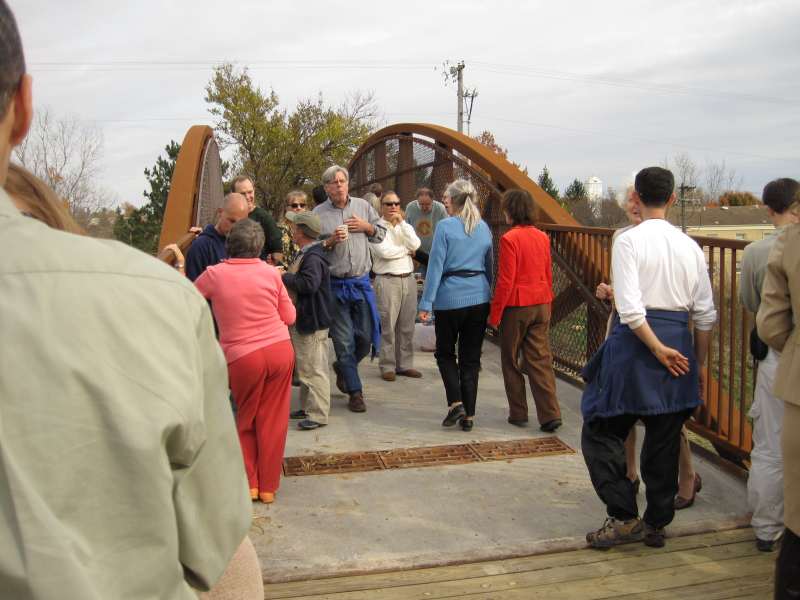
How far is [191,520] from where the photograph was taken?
1.01 metres

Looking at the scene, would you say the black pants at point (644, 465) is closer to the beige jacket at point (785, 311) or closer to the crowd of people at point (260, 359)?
the crowd of people at point (260, 359)

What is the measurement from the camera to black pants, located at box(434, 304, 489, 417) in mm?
5453

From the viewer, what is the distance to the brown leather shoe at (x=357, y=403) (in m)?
Answer: 5.95

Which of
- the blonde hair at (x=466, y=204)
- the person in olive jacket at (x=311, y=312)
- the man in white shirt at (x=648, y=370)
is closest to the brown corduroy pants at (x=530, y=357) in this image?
the blonde hair at (x=466, y=204)

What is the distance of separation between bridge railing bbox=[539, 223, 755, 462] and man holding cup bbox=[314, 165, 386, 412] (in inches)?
66.7

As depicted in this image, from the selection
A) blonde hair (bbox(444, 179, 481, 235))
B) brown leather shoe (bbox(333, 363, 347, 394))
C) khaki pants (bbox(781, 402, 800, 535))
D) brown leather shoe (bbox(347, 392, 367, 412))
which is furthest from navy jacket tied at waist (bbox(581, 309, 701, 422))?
brown leather shoe (bbox(333, 363, 347, 394))

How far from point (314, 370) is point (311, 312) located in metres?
0.43

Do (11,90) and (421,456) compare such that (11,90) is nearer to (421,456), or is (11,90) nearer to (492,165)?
(421,456)

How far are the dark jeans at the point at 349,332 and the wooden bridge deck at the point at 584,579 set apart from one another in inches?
108

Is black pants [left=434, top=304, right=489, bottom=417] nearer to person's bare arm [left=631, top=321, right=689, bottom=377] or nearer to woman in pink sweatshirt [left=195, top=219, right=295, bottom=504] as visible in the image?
woman in pink sweatshirt [left=195, top=219, right=295, bottom=504]

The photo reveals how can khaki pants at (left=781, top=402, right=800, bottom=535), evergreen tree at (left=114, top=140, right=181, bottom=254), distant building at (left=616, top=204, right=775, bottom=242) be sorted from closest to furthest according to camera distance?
khaki pants at (left=781, top=402, right=800, bottom=535)
evergreen tree at (left=114, top=140, right=181, bottom=254)
distant building at (left=616, top=204, right=775, bottom=242)

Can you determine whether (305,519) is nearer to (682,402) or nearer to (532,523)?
(532,523)

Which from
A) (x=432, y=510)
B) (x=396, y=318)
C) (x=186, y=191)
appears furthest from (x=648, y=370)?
(x=186, y=191)

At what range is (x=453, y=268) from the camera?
541 cm
